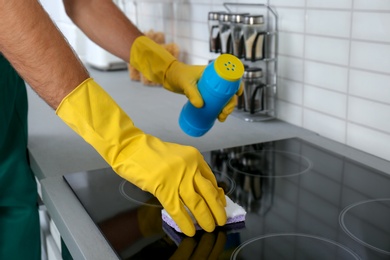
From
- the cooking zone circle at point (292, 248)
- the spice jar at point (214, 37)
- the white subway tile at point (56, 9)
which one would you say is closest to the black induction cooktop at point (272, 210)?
the cooking zone circle at point (292, 248)

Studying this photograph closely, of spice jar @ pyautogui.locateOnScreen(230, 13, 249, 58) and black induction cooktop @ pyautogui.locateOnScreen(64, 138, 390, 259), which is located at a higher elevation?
spice jar @ pyautogui.locateOnScreen(230, 13, 249, 58)

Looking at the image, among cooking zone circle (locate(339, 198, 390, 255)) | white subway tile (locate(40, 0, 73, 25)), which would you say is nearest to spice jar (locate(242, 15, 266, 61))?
cooking zone circle (locate(339, 198, 390, 255))

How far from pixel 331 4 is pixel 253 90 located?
33cm

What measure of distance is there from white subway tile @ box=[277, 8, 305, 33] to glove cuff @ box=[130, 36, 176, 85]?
0.32m

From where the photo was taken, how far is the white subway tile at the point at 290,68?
4.23 ft

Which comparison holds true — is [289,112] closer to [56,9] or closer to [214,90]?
[214,90]

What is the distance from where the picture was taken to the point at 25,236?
111 cm

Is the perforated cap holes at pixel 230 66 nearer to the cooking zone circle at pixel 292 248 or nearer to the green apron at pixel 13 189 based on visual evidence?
the cooking zone circle at pixel 292 248

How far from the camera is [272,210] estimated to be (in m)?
0.87

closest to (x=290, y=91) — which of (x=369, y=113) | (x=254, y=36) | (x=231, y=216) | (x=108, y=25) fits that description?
(x=254, y=36)

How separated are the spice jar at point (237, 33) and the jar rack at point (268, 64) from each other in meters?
0.04

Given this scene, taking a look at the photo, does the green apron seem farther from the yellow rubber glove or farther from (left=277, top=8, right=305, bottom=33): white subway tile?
(left=277, top=8, right=305, bottom=33): white subway tile

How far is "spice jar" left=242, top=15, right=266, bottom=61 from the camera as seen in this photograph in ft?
4.29

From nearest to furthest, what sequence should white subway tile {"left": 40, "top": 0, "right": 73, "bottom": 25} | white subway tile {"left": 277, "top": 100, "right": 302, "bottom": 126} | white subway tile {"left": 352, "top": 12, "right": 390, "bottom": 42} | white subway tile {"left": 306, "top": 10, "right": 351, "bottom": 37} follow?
white subway tile {"left": 352, "top": 12, "right": 390, "bottom": 42}, white subway tile {"left": 306, "top": 10, "right": 351, "bottom": 37}, white subway tile {"left": 277, "top": 100, "right": 302, "bottom": 126}, white subway tile {"left": 40, "top": 0, "right": 73, "bottom": 25}
